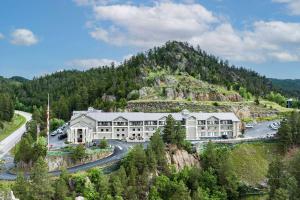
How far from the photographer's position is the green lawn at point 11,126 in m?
150

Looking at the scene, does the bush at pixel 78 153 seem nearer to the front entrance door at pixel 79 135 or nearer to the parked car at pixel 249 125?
the front entrance door at pixel 79 135

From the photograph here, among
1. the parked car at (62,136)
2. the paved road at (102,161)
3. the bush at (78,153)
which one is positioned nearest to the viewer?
the paved road at (102,161)

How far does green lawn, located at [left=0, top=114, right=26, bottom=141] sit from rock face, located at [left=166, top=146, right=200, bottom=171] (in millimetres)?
64854

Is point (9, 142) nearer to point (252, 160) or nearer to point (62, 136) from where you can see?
point (62, 136)

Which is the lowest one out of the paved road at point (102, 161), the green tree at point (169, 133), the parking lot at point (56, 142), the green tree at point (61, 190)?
the green tree at point (61, 190)

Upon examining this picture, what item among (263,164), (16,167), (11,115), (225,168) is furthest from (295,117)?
(11,115)

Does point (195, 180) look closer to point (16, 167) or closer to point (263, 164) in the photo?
point (263, 164)

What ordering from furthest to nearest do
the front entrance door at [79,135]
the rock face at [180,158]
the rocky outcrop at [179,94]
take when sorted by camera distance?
the rocky outcrop at [179,94], the front entrance door at [79,135], the rock face at [180,158]

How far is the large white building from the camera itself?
113 m

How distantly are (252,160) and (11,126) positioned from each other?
92.7 meters

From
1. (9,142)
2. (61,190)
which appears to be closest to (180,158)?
(61,190)

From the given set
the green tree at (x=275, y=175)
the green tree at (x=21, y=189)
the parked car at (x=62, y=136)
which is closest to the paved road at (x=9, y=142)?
the parked car at (x=62, y=136)

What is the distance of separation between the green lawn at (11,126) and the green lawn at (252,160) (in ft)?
242

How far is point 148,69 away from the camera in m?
187
